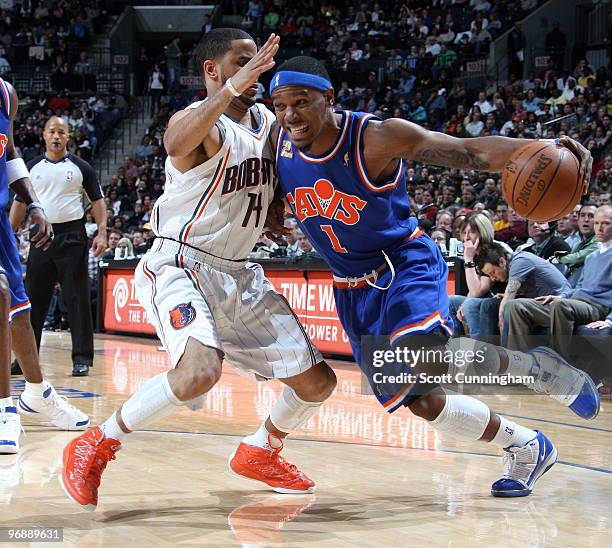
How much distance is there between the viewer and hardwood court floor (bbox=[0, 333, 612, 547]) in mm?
2807

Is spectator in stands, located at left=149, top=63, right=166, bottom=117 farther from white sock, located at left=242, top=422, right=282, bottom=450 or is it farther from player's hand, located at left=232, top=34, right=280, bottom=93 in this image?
player's hand, located at left=232, top=34, right=280, bottom=93

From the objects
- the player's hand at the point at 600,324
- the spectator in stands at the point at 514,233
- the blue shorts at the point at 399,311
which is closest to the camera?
the blue shorts at the point at 399,311

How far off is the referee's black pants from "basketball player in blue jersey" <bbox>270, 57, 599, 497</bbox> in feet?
12.8

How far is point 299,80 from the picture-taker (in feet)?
10.5

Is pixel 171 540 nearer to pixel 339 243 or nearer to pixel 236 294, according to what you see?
pixel 236 294

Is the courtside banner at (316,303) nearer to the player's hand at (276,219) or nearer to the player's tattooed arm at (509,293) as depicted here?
the player's tattooed arm at (509,293)

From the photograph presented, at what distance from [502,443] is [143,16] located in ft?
73.4

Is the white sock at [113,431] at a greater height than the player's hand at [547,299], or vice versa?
the white sock at [113,431]

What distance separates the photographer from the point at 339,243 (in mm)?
3361

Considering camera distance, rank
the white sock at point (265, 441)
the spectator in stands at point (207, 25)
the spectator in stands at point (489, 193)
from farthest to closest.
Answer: the spectator in stands at point (207, 25) → the spectator in stands at point (489, 193) → the white sock at point (265, 441)

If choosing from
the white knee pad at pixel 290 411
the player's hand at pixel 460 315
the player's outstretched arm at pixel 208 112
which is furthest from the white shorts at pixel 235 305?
the player's hand at pixel 460 315

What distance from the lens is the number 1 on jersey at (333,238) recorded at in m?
3.34

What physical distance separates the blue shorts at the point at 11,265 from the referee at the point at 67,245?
8.05 feet

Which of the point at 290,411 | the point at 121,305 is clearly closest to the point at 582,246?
the point at 290,411
